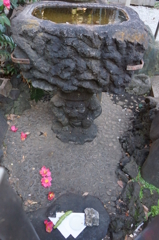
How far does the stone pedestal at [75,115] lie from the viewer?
207cm

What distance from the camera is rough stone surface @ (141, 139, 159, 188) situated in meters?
2.00

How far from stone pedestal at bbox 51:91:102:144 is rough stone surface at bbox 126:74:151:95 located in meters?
1.13

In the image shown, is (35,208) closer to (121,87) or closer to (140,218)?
(140,218)

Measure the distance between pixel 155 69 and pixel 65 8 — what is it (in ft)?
6.38

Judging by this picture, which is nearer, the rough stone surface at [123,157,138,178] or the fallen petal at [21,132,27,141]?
the rough stone surface at [123,157,138,178]

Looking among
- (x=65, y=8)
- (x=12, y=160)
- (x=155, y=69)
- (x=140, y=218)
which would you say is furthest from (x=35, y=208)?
(x=155, y=69)

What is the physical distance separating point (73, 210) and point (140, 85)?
2.15 meters

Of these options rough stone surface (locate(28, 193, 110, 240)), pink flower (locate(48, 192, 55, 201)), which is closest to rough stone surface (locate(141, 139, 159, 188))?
rough stone surface (locate(28, 193, 110, 240))

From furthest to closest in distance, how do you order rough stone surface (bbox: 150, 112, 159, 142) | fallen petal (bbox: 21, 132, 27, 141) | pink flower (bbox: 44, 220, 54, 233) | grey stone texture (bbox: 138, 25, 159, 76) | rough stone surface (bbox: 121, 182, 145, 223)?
grey stone texture (bbox: 138, 25, 159, 76) < fallen petal (bbox: 21, 132, 27, 141) < rough stone surface (bbox: 150, 112, 159, 142) < rough stone surface (bbox: 121, 182, 145, 223) < pink flower (bbox: 44, 220, 54, 233)

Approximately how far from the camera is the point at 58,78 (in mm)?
1711

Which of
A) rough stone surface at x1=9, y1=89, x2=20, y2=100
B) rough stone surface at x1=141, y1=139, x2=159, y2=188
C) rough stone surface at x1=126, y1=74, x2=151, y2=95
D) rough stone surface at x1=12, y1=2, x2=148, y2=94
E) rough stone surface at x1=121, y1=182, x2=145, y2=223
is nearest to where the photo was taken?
rough stone surface at x1=12, y1=2, x2=148, y2=94

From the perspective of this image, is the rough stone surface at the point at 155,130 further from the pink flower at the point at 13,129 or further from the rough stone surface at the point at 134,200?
the pink flower at the point at 13,129

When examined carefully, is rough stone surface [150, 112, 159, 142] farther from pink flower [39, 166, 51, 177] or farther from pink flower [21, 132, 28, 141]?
pink flower [21, 132, 28, 141]

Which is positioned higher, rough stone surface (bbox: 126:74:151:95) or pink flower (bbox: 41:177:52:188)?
rough stone surface (bbox: 126:74:151:95)
